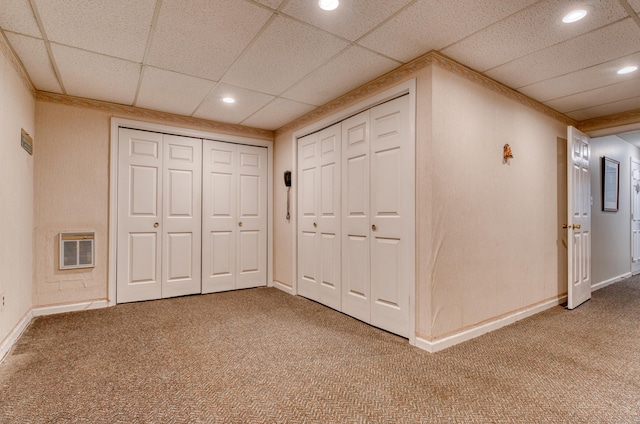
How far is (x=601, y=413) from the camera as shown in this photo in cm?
174

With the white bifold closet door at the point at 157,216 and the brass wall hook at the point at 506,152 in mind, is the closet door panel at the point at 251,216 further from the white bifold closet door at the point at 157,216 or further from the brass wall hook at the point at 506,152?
the brass wall hook at the point at 506,152

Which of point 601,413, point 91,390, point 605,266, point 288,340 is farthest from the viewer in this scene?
point 605,266

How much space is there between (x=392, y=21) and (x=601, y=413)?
260 cm

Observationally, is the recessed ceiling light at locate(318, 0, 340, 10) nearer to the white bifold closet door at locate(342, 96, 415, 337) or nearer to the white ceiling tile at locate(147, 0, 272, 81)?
the white ceiling tile at locate(147, 0, 272, 81)

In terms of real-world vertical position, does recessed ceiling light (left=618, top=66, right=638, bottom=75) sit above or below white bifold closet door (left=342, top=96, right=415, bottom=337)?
above

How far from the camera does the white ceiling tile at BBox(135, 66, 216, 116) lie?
119 inches

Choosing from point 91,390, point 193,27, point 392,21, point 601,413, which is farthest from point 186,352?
point 392,21

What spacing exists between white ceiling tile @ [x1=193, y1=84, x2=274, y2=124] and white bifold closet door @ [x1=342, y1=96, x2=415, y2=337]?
40.6 inches

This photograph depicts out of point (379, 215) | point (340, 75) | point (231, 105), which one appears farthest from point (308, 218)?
point (340, 75)

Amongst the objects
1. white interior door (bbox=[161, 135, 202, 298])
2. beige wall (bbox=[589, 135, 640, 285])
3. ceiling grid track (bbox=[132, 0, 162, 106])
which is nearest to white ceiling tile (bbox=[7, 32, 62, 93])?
ceiling grid track (bbox=[132, 0, 162, 106])

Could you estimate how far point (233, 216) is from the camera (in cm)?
460

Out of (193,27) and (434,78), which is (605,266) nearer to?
(434,78)

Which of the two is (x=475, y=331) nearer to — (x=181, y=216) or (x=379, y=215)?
(x=379, y=215)

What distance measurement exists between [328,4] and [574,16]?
1581 millimetres
